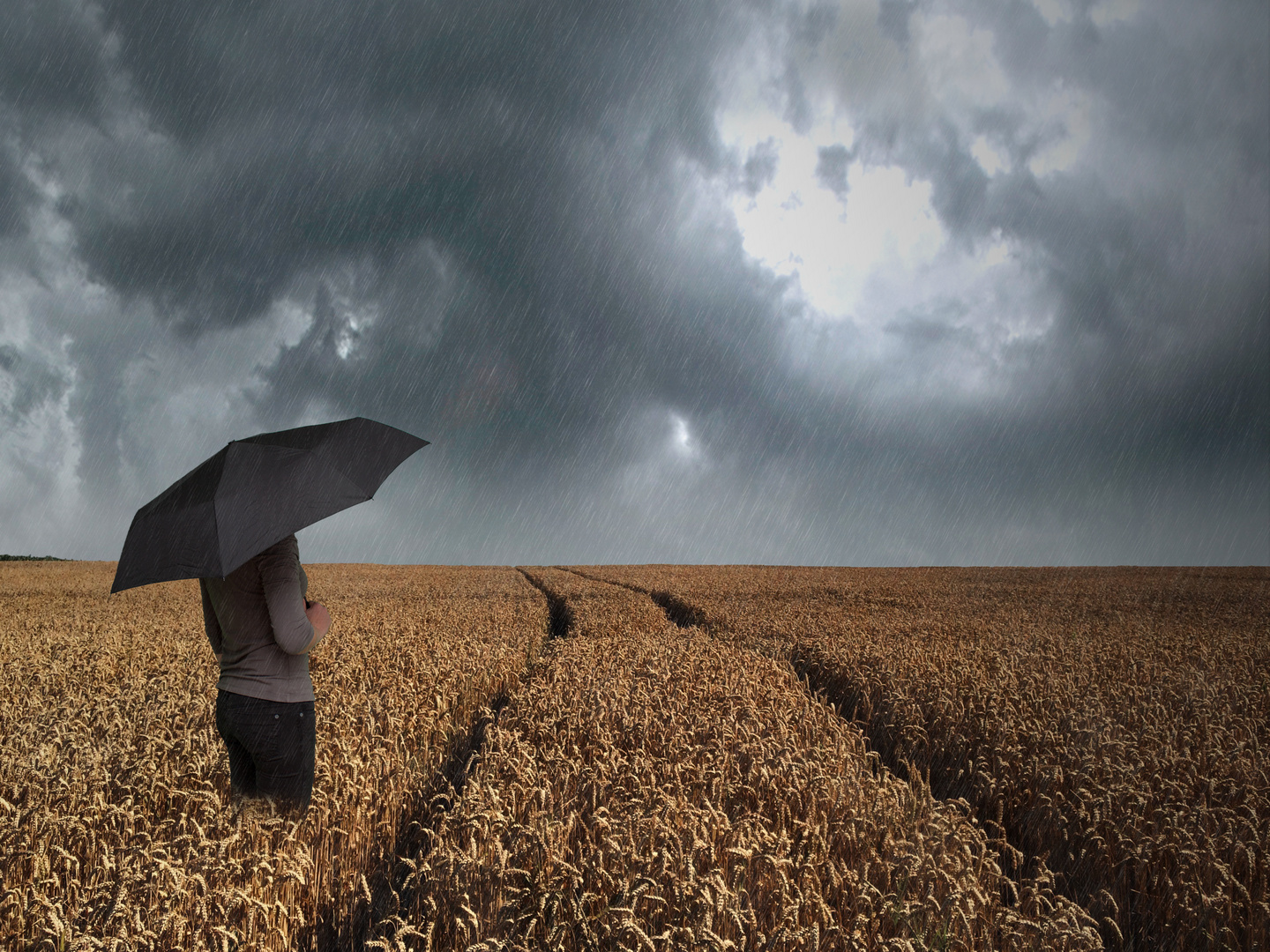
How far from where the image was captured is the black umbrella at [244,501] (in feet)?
10.7

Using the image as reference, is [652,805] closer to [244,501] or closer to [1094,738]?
[244,501]

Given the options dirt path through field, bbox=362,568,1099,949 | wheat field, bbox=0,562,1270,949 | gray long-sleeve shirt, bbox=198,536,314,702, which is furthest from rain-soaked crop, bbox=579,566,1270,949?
gray long-sleeve shirt, bbox=198,536,314,702

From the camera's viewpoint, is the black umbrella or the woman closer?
the black umbrella

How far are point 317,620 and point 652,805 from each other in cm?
229

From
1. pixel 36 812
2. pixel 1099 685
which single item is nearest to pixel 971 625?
pixel 1099 685

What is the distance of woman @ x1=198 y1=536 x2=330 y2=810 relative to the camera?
351 centimetres

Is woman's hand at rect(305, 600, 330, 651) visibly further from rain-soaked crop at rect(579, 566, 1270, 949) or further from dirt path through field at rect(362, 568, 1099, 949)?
rain-soaked crop at rect(579, 566, 1270, 949)

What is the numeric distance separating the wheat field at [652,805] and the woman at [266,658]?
345 millimetres

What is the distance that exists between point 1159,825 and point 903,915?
2921 millimetres

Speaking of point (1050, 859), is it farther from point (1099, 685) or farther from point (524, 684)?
point (524, 684)

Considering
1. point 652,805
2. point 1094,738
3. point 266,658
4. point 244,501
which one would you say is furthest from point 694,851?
point 1094,738

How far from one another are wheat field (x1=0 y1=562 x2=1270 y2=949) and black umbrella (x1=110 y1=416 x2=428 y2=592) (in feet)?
4.54

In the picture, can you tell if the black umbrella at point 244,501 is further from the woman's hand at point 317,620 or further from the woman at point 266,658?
the woman's hand at point 317,620

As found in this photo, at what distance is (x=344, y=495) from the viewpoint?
12.5ft
